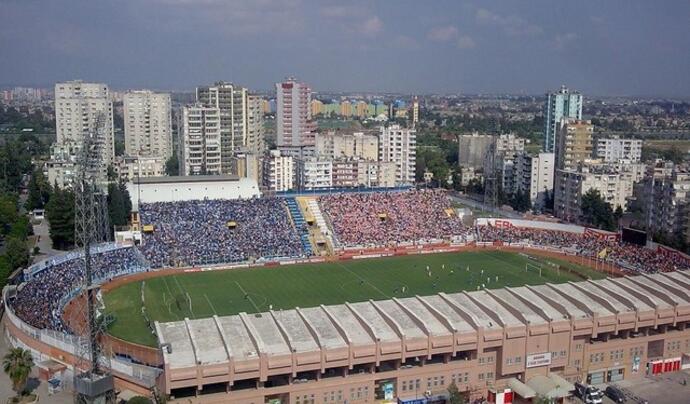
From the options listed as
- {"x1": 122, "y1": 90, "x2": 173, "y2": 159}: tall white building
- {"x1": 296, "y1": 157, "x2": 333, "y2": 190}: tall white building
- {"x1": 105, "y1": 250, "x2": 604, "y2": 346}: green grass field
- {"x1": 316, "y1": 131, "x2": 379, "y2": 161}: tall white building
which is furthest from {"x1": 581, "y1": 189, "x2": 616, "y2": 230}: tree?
{"x1": 122, "y1": 90, "x2": 173, "y2": 159}: tall white building

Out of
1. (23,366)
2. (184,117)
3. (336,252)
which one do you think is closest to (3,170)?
(184,117)

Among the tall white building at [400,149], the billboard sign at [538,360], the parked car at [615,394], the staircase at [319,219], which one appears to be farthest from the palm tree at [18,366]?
the tall white building at [400,149]

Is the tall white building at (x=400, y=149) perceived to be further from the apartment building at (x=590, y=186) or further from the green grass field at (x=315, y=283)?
the green grass field at (x=315, y=283)

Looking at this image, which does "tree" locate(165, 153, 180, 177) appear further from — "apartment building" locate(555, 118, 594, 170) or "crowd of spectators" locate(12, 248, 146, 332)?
"apartment building" locate(555, 118, 594, 170)

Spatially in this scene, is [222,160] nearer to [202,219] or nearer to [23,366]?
[202,219]

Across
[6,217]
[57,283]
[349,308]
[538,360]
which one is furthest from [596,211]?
[6,217]

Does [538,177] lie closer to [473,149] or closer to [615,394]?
[473,149]
